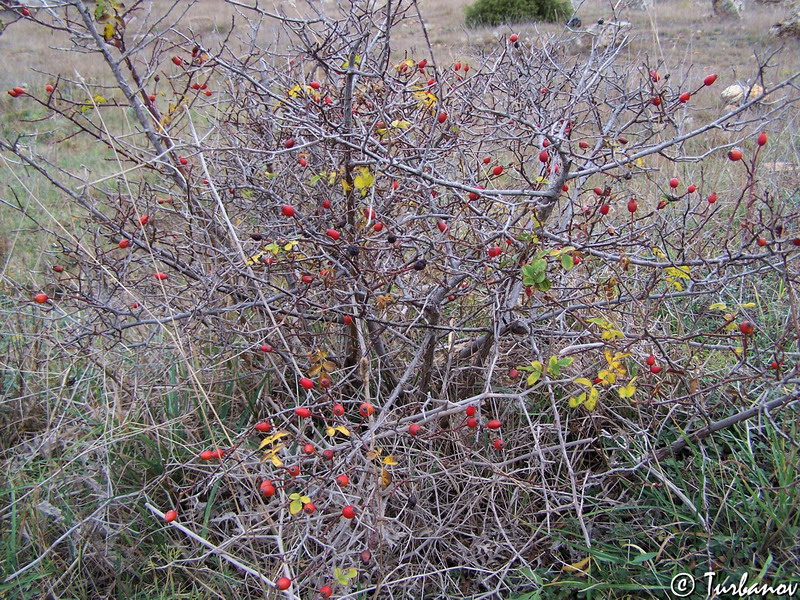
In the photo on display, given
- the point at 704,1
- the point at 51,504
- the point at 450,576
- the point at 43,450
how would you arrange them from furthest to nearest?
the point at 704,1
the point at 43,450
the point at 51,504
the point at 450,576

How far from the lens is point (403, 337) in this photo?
2107mm

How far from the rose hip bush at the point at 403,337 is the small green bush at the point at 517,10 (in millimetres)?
10831

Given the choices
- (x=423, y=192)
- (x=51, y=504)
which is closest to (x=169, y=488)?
(x=51, y=504)

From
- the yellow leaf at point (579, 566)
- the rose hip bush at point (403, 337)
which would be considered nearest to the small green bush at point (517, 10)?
the rose hip bush at point (403, 337)

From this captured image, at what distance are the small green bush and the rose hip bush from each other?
10.8 meters

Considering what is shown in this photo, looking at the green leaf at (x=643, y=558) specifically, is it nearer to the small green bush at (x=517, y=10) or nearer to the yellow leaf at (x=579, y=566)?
the yellow leaf at (x=579, y=566)

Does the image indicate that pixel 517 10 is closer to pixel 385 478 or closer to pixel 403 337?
pixel 403 337

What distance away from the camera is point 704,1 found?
1565cm

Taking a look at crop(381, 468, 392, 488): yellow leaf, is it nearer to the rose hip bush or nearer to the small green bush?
the rose hip bush

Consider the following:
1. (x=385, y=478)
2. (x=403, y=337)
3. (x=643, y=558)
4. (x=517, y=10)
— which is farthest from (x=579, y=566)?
(x=517, y=10)

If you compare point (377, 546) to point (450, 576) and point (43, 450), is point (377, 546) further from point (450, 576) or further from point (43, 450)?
point (43, 450)

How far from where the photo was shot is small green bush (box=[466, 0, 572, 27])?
11939 millimetres

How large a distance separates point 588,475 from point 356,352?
0.98 meters

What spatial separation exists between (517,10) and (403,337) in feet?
40.0
